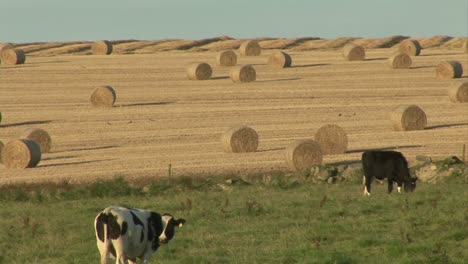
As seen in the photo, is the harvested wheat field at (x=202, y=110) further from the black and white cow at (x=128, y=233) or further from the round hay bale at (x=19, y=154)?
the black and white cow at (x=128, y=233)

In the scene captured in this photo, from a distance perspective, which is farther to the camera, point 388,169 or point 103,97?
point 103,97

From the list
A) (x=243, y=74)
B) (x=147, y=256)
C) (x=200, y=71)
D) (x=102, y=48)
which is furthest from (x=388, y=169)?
(x=102, y=48)

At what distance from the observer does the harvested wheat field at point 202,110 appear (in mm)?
34312

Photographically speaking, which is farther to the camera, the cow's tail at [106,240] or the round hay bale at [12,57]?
the round hay bale at [12,57]

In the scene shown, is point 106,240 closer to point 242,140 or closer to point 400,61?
point 242,140

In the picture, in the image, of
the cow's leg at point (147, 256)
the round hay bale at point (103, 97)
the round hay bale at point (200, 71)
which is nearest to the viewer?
the cow's leg at point (147, 256)

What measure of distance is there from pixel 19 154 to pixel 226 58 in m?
27.3

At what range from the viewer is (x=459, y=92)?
45.1 metres

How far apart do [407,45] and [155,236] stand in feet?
164

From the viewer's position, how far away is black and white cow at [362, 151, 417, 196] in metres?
24.0

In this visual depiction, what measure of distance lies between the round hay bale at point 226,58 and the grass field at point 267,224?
32136 mm

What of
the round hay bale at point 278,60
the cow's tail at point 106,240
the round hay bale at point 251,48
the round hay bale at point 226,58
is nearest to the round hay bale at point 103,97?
the round hay bale at point 226,58

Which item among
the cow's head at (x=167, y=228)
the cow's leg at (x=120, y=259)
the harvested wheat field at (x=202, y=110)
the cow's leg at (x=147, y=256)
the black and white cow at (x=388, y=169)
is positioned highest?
the cow's head at (x=167, y=228)

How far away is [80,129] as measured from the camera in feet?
140
